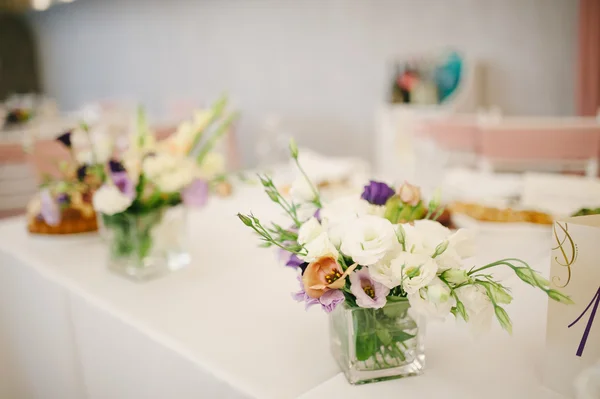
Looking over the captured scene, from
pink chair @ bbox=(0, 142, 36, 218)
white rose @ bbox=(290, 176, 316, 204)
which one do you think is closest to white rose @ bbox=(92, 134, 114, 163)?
white rose @ bbox=(290, 176, 316, 204)

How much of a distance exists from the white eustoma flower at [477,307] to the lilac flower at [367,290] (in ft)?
0.30

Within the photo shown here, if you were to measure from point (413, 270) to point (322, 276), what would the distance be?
11cm

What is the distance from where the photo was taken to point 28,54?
914 centimetres

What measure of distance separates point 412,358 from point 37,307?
93 cm

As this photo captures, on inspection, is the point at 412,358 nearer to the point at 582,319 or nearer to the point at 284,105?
the point at 582,319

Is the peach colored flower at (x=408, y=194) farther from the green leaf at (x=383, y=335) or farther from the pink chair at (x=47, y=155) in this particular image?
the pink chair at (x=47, y=155)

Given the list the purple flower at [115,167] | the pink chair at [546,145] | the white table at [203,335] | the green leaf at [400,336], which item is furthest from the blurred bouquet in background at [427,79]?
the green leaf at [400,336]

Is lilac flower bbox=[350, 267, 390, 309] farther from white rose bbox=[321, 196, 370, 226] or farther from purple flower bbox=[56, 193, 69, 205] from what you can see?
purple flower bbox=[56, 193, 69, 205]

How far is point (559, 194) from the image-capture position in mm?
1465

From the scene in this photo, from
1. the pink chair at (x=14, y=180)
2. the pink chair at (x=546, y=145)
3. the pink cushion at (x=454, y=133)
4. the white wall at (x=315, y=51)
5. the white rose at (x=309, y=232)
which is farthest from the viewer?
the white wall at (x=315, y=51)

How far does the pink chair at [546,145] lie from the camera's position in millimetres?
2047

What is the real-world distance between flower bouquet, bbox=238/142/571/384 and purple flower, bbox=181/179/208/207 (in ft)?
1.56

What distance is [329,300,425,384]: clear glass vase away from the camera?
2.33 feet

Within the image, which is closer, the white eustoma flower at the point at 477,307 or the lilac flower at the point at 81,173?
the white eustoma flower at the point at 477,307
